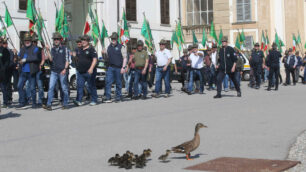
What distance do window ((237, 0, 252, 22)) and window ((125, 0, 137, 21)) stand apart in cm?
904

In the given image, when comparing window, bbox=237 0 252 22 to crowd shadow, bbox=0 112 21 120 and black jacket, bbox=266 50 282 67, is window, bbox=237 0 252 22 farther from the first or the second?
crowd shadow, bbox=0 112 21 120

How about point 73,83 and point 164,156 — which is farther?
point 73,83

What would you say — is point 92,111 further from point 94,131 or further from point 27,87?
point 94,131

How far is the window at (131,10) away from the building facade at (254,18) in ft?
23.1

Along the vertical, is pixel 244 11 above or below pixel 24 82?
above

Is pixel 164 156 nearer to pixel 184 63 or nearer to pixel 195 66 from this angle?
pixel 195 66

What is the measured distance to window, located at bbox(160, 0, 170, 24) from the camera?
4139 centimetres

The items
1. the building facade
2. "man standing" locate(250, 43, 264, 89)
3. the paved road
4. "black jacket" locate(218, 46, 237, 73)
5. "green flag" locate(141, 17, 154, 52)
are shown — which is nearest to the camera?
the paved road

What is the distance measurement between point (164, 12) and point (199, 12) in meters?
3.92

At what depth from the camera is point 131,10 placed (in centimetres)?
3809

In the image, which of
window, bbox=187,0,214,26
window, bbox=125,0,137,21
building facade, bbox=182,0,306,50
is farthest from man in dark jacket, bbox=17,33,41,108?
window, bbox=187,0,214,26

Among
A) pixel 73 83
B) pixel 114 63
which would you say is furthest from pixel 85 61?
A: pixel 73 83

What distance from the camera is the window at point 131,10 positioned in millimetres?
37656

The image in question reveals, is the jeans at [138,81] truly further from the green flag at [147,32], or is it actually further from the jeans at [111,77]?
the green flag at [147,32]
